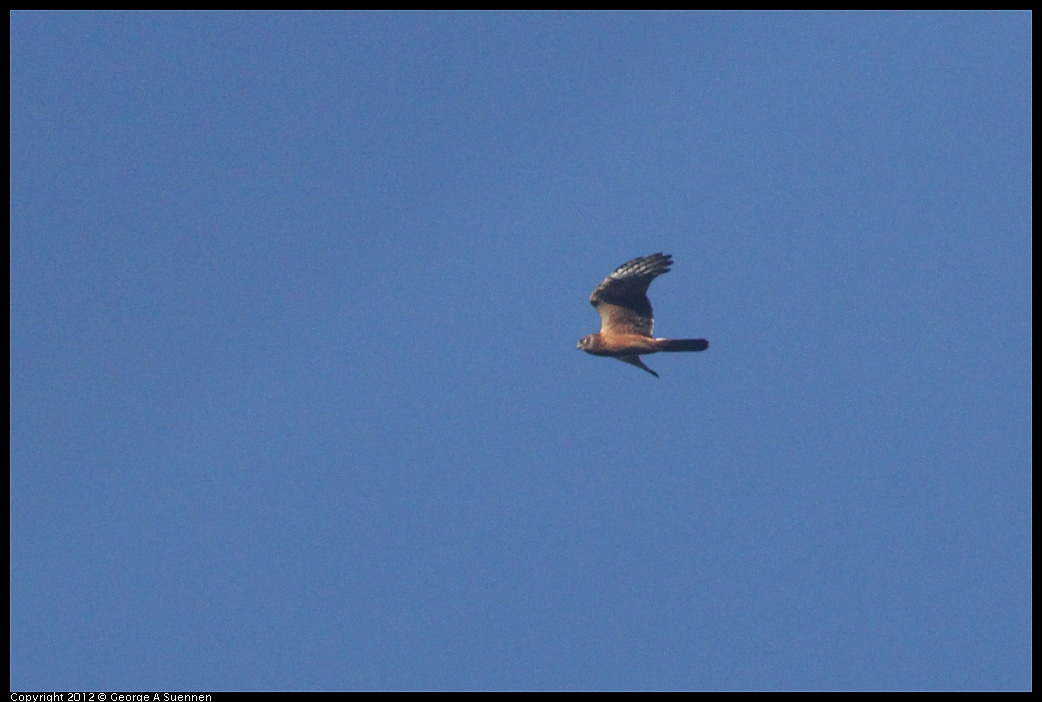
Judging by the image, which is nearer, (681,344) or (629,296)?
(681,344)

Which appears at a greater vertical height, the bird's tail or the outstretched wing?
the outstretched wing

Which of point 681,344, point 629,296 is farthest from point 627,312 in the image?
point 681,344

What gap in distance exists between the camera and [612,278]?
21422 millimetres

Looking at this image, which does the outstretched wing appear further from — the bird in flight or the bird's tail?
the bird's tail

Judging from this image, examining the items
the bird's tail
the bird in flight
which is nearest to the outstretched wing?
the bird in flight

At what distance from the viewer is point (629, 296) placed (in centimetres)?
2147

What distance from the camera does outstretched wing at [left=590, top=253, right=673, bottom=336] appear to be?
69.3 ft

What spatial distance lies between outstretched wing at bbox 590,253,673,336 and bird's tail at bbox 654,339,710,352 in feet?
2.33

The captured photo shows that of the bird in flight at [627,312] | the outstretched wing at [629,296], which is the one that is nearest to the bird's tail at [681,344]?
the bird in flight at [627,312]

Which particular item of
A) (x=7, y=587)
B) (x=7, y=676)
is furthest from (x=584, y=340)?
(x=7, y=587)

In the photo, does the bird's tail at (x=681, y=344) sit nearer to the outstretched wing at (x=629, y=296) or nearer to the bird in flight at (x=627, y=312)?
the bird in flight at (x=627, y=312)

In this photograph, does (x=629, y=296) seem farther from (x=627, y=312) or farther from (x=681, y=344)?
(x=681, y=344)

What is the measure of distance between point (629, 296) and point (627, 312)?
1.23ft
